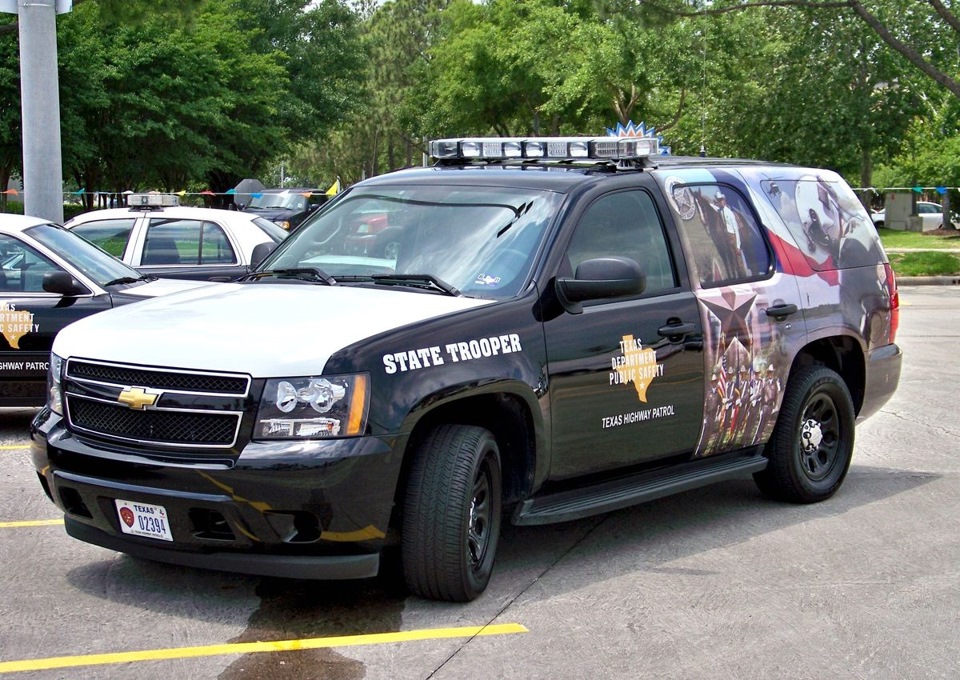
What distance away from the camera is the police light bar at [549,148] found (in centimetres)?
632

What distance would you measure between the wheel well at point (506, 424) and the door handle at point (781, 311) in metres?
1.85

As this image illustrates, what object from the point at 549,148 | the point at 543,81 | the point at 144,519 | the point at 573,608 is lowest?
the point at 573,608

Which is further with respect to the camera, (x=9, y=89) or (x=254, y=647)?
(x=9, y=89)

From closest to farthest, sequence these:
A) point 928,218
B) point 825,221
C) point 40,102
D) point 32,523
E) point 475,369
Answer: point 475,369, point 32,523, point 825,221, point 40,102, point 928,218

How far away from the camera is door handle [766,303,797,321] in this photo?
6.69 meters

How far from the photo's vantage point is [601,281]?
5.53 metres

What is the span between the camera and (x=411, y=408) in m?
4.85

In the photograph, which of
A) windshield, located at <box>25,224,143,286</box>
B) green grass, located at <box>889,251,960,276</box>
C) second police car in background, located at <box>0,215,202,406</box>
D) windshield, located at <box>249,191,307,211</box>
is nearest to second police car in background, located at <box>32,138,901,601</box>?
second police car in background, located at <box>0,215,202,406</box>

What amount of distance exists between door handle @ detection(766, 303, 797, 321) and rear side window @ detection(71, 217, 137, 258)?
715 centimetres

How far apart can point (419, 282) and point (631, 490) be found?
1419 mm

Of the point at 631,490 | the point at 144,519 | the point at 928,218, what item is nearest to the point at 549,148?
the point at 631,490

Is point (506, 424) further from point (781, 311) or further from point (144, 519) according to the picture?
point (781, 311)

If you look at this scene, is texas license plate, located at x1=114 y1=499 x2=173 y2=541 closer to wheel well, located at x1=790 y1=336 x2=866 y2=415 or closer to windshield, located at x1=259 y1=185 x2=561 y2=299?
windshield, located at x1=259 y1=185 x2=561 y2=299

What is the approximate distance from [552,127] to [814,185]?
5361 centimetres
